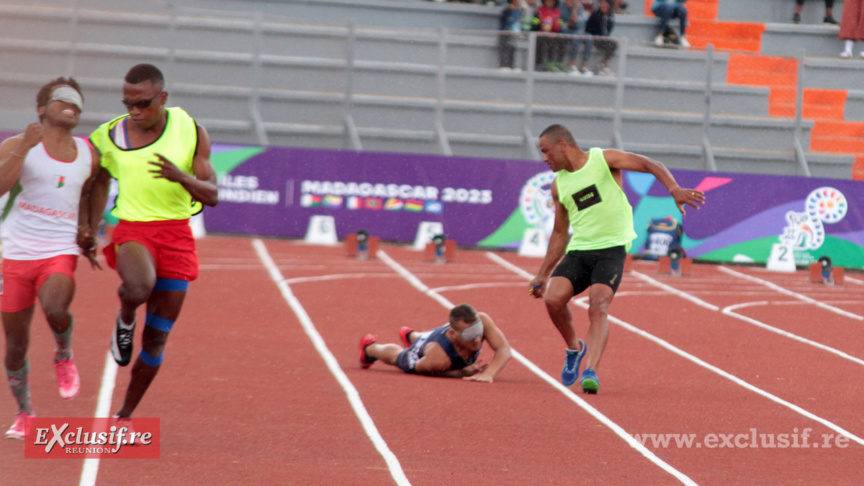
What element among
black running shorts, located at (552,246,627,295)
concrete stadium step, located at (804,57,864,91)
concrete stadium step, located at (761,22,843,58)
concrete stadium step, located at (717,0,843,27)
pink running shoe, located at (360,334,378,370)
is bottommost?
pink running shoe, located at (360,334,378,370)

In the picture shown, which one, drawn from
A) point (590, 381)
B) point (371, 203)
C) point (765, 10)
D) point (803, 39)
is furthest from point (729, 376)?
point (765, 10)

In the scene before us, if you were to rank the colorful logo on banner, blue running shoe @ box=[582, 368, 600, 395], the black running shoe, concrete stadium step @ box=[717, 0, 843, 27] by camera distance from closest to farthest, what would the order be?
the black running shoe
blue running shoe @ box=[582, 368, 600, 395]
the colorful logo on banner
concrete stadium step @ box=[717, 0, 843, 27]

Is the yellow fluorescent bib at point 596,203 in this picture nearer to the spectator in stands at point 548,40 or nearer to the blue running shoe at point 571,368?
the blue running shoe at point 571,368

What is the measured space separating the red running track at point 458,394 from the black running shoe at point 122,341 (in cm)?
56

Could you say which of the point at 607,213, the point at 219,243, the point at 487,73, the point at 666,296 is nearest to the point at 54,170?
the point at 607,213

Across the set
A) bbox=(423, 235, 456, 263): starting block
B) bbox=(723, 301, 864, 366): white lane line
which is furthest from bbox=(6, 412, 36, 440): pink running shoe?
bbox=(423, 235, 456, 263): starting block

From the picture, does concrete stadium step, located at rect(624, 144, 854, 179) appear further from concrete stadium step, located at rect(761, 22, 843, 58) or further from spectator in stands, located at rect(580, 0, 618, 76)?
concrete stadium step, located at rect(761, 22, 843, 58)

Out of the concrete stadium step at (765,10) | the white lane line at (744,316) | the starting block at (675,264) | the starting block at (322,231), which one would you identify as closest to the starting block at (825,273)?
the starting block at (675,264)

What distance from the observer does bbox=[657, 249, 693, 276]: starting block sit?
59.0 ft

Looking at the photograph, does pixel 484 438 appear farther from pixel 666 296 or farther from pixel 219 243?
pixel 219 243

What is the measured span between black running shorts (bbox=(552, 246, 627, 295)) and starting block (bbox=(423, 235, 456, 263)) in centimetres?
938

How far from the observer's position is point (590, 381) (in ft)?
27.5

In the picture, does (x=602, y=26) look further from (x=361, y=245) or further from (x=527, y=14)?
(x=361, y=245)

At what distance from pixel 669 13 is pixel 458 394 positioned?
1799 centimetres
